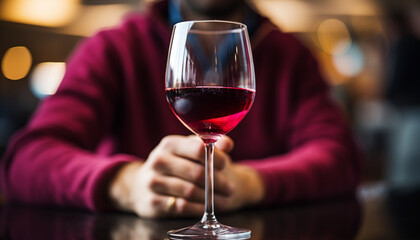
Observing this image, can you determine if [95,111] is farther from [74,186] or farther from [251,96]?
[251,96]

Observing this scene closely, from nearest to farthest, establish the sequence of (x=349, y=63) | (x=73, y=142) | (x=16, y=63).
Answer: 1. (x=73, y=142)
2. (x=16, y=63)
3. (x=349, y=63)

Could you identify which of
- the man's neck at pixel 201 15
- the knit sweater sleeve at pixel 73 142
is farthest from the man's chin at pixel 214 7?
the knit sweater sleeve at pixel 73 142

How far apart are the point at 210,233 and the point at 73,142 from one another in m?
0.50

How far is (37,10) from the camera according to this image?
17.1 ft

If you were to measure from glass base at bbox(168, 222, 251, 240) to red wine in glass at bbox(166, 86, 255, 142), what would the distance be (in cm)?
10

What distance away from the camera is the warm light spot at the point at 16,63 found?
5.55 m

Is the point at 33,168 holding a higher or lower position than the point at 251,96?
lower

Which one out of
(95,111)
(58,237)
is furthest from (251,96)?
(95,111)

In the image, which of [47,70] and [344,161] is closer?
[344,161]

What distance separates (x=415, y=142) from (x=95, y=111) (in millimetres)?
2346

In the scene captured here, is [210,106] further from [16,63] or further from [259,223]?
[16,63]

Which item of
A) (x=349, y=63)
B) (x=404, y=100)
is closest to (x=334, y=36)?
(x=349, y=63)

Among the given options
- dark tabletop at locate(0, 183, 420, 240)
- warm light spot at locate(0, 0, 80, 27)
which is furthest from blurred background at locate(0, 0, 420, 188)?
dark tabletop at locate(0, 183, 420, 240)

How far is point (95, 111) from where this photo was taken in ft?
3.58
